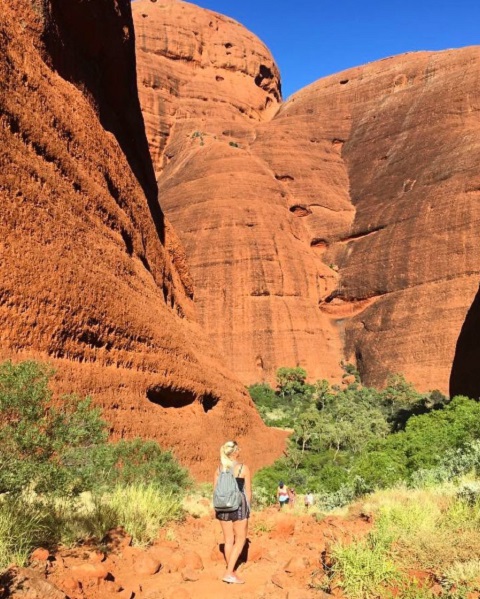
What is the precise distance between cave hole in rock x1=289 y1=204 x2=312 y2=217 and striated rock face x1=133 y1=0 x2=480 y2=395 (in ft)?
0.62

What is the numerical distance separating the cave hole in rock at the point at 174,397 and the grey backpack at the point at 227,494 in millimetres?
8914

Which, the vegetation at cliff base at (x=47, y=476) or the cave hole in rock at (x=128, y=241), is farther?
the cave hole in rock at (x=128, y=241)

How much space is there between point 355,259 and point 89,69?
4164cm

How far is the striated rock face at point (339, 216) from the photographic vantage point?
1785 inches

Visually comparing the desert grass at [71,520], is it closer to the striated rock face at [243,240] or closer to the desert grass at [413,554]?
the desert grass at [413,554]

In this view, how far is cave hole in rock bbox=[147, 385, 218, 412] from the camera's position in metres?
14.4

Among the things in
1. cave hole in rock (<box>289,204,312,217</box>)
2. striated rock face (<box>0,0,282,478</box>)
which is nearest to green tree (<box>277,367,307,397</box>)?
cave hole in rock (<box>289,204,312,217</box>)

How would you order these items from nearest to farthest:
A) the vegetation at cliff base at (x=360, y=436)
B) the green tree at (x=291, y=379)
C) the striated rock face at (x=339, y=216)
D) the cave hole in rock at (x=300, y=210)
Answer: the vegetation at cliff base at (x=360, y=436) → the green tree at (x=291, y=379) → the striated rock face at (x=339, y=216) → the cave hole in rock at (x=300, y=210)

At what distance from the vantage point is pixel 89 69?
15.7 metres

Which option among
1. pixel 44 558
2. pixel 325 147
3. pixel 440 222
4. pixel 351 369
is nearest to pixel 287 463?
pixel 44 558

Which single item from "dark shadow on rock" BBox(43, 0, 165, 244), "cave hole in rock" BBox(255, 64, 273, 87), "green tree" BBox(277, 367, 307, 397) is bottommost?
"green tree" BBox(277, 367, 307, 397)

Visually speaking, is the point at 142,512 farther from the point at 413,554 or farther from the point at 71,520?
the point at 413,554

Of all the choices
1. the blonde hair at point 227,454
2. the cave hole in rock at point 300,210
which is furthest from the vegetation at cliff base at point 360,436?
the cave hole in rock at point 300,210

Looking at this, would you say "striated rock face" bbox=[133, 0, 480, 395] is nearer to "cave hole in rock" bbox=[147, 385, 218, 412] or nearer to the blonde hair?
"cave hole in rock" bbox=[147, 385, 218, 412]
